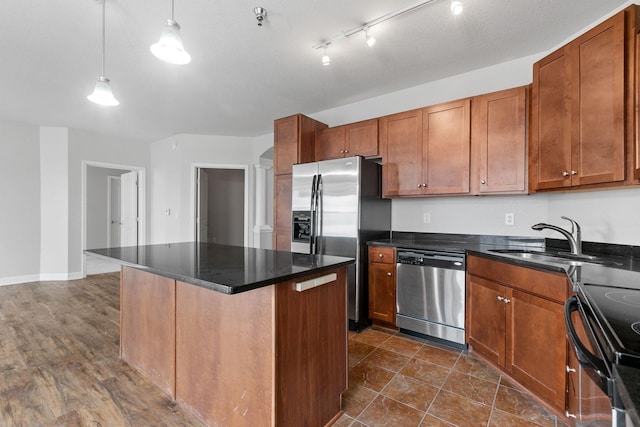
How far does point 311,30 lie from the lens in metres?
2.25

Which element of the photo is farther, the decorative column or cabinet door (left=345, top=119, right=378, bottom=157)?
the decorative column

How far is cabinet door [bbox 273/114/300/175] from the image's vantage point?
3434 millimetres

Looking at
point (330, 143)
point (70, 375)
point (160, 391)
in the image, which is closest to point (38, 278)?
point (70, 375)

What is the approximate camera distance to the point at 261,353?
4.30 feet

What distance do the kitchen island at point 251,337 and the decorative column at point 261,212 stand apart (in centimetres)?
337

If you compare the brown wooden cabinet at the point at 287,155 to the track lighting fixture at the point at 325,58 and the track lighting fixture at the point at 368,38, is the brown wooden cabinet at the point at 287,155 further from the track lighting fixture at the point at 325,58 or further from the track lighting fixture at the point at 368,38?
the track lighting fixture at the point at 368,38

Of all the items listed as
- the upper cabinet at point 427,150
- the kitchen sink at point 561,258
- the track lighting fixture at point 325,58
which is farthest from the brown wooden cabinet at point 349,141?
the kitchen sink at point 561,258

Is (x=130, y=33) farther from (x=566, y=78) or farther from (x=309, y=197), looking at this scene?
(x=566, y=78)

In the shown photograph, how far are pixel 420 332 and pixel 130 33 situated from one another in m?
3.50

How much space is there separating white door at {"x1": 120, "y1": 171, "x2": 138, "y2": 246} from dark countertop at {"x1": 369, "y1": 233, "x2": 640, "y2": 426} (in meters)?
5.06

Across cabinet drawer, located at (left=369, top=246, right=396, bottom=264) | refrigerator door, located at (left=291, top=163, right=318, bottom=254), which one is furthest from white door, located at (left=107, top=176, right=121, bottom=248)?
cabinet drawer, located at (left=369, top=246, right=396, bottom=264)

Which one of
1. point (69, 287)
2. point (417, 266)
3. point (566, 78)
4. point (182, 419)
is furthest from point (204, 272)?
point (69, 287)

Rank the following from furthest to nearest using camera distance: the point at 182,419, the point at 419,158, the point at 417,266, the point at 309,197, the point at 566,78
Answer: the point at 309,197
the point at 419,158
the point at 417,266
the point at 566,78
the point at 182,419

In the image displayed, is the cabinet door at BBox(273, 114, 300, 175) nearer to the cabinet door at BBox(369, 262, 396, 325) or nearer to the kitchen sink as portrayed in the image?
the cabinet door at BBox(369, 262, 396, 325)
